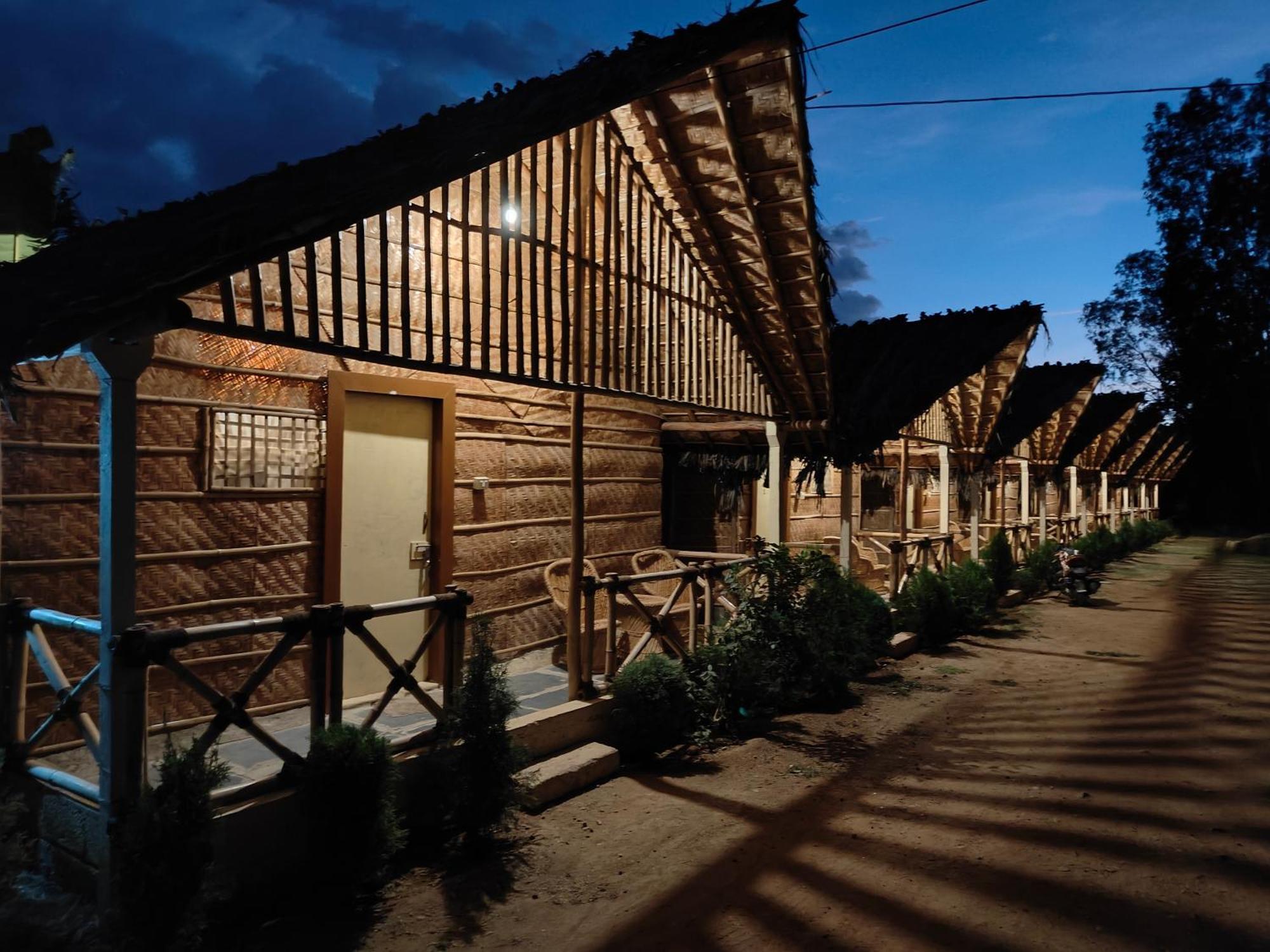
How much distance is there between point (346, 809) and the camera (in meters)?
3.78

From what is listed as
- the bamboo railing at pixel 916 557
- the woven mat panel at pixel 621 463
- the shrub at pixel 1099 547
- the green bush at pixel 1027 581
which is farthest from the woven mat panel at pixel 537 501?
the shrub at pixel 1099 547

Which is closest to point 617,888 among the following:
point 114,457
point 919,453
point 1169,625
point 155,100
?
point 114,457

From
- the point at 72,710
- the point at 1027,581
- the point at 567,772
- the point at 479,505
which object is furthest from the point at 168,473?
the point at 1027,581

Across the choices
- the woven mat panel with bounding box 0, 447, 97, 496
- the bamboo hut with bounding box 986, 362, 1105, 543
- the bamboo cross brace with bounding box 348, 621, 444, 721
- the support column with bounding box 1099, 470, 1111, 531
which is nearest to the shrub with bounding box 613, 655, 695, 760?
the bamboo cross brace with bounding box 348, 621, 444, 721

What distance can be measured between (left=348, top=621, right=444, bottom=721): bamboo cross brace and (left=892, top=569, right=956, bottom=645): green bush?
7.23m

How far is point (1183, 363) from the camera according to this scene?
35.8m

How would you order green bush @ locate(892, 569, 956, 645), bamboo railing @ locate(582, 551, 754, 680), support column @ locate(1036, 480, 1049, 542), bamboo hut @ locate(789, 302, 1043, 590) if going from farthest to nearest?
support column @ locate(1036, 480, 1049, 542), green bush @ locate(892, 569, 956, 645), bamboo hut @ locate(789, 302, 1043, 590), bamboo railing @ locate(582, 551, 754, 680)

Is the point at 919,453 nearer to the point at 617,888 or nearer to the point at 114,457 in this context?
the point at 617,888

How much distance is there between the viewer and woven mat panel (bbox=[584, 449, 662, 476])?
29.3ft

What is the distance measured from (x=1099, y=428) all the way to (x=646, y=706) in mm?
22054

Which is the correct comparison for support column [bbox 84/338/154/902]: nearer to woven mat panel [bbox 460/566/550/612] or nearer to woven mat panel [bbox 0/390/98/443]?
woven mat panel [bbox 0/390/98/443]

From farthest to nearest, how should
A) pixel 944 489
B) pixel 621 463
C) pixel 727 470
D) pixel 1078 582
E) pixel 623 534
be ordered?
pixel 1078 582 < pixel 944 489 < pixel 727 470 < pixel 623 534 < pixel 621 463

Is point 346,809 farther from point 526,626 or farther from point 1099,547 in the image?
point 1099,547

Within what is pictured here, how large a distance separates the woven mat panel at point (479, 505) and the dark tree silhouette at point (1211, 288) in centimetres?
3562
